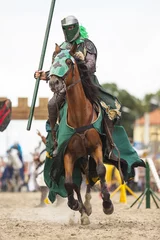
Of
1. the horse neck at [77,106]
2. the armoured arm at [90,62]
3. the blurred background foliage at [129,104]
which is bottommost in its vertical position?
the horse neck at [77,106]

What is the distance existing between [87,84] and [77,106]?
0.43 metres

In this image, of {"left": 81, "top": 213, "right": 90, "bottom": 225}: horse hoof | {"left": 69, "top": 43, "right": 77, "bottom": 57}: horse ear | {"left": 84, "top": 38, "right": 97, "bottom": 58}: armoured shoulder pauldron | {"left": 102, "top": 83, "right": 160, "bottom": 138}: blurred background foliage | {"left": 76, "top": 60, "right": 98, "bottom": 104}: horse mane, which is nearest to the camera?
{"left": 69, "top": 43, "right": 77, "bottom": 57}: horse ear

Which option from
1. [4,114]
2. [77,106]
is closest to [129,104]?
[4,114]

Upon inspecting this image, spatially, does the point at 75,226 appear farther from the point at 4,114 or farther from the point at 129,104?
the point at 129,104

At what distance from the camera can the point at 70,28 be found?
12.2 metres

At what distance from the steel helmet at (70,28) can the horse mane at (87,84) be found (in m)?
0.61

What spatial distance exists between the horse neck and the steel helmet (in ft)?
2.84

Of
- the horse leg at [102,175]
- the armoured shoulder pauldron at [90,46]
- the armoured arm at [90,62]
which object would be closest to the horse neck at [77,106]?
the horse leg at [102,175]

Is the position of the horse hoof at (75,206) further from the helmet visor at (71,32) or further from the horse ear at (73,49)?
the helmet visor at (71,32)

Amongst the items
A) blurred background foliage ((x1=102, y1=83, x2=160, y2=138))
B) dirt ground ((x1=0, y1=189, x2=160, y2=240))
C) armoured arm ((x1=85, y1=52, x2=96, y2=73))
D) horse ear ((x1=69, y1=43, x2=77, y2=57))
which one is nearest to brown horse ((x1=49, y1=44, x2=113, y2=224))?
horse ear ((x1=69, y1=43, x2=77, y2=57))

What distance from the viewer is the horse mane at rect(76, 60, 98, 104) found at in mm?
11797

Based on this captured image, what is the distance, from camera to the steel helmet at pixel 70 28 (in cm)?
1212

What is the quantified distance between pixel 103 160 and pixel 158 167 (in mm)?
14177

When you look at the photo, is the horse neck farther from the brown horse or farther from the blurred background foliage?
the blurred background foliage
